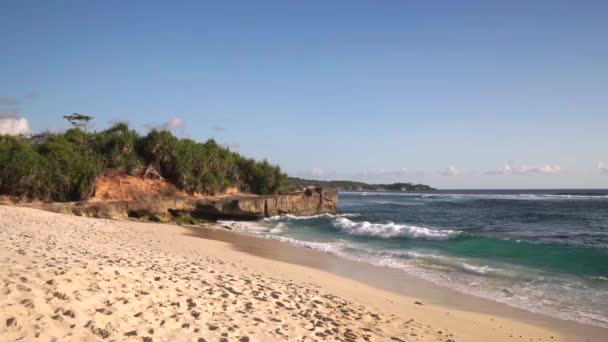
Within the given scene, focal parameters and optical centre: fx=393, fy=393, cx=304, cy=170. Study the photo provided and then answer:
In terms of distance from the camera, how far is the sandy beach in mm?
4973

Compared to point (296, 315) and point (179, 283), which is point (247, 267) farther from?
point (296, 315)

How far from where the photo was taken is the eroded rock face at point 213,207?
76.6 feet

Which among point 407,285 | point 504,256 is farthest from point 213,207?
point 407,285

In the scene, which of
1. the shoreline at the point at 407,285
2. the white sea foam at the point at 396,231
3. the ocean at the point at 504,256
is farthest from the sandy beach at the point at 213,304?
the white sea foam at the point at 396,231

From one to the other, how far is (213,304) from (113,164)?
2566cm

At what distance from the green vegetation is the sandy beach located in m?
14.2

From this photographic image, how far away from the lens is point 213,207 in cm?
2881

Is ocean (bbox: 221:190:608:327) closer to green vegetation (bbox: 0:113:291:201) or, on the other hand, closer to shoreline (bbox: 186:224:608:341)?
shoreline (bbox: 186:224:608:341)

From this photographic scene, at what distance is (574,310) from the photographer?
8844 mm

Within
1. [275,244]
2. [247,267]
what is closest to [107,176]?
[275,244]

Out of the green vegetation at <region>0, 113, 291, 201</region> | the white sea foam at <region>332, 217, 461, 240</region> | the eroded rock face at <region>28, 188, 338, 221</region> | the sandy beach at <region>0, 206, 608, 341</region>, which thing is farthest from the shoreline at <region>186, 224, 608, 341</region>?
the green vegetation at <region>0, 113, 291, 201</region>

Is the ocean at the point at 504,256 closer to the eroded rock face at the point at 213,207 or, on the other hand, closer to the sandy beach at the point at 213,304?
the sandy beach at the point at 213,304

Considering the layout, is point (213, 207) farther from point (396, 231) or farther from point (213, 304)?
point (213, 304)

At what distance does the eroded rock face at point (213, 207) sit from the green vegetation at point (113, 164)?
231 centimetres
